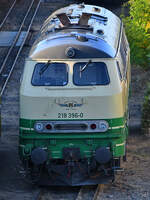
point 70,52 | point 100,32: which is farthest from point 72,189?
point 100,32

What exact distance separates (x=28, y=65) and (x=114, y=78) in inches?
66.3

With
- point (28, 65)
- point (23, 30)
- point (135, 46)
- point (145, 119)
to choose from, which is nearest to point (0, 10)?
point (23, 30)

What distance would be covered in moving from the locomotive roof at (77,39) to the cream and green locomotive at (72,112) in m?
0.02

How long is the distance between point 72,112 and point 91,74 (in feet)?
2.82

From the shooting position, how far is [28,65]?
419 inches

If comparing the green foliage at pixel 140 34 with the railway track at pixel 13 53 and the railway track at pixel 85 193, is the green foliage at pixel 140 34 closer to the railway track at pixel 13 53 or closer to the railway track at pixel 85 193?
the railway track at pixel 13 53

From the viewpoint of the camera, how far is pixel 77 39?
35.4ft

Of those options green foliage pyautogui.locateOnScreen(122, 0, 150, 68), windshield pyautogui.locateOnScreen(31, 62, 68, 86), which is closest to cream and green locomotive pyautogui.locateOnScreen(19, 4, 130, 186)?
windshield pyautogui.locateOnScreen(31, 62, 68, 86)

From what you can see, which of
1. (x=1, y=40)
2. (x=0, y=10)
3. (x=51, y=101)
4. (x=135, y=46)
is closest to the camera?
(x=51, y=101)

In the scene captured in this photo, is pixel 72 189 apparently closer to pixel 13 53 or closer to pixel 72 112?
pixel 72 112

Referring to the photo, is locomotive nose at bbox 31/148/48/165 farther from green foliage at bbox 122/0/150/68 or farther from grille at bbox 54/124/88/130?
green foliage at bbox 122/0/150/68

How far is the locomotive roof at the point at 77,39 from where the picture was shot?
10531mm

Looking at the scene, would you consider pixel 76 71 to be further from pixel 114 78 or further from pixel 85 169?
pixel 85 169

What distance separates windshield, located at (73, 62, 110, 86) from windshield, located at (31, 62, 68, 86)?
0.21 m
